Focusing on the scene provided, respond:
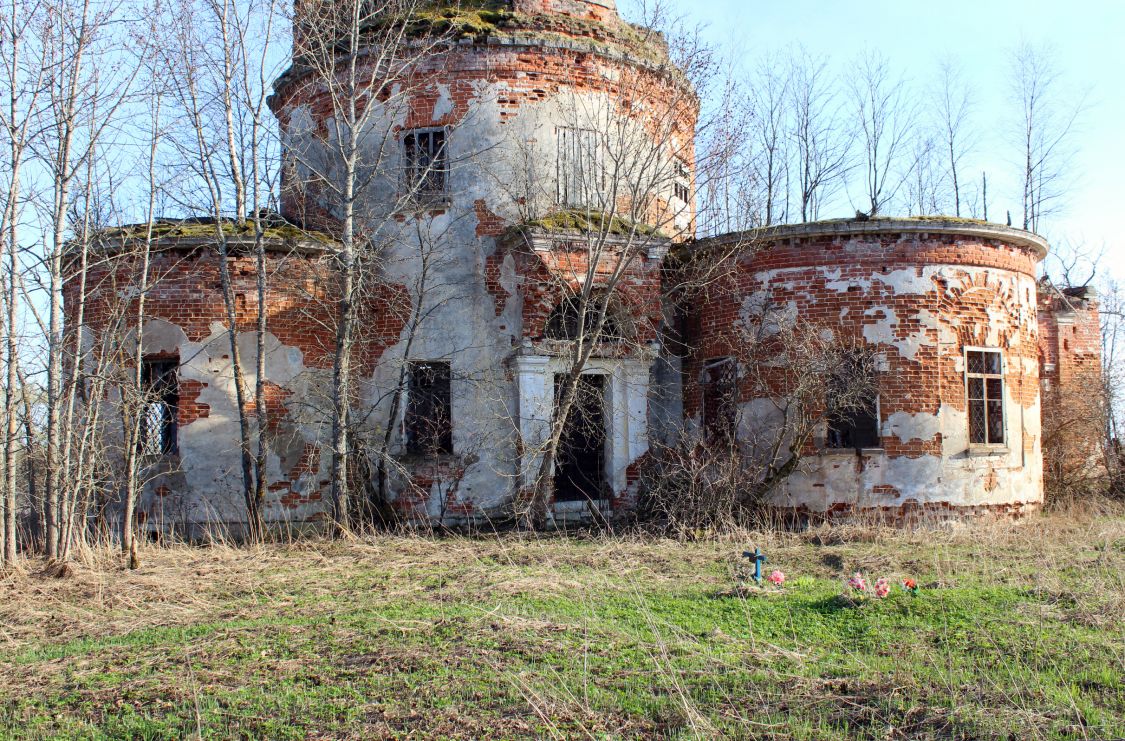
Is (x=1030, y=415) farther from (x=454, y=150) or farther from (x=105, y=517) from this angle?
(x=105, y=517)

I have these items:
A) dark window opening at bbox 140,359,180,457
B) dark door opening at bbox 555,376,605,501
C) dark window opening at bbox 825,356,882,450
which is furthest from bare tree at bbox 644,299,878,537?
dark window opening at bbox 140,359,180,457

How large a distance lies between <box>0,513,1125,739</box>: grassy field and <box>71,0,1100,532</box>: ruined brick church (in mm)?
2477

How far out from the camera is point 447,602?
8.45 meters

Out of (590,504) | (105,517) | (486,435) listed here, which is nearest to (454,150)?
(486,435)

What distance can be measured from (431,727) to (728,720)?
5.81 ft

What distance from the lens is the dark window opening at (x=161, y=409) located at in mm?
12680

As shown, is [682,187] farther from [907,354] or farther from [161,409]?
[161,409]

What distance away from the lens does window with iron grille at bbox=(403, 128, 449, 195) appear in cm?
1427

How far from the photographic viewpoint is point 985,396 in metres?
13.7

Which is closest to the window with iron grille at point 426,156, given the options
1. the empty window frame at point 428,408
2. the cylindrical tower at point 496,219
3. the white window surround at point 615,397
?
the cylindrical tower at point 496,219

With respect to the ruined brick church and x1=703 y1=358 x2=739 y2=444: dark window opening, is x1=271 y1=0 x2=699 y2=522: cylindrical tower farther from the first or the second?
x1=703 y1=358 x2=739 y2=444: dark window opening

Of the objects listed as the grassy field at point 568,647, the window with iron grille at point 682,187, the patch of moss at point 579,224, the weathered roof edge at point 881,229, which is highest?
the window with iron grille at point 682,187

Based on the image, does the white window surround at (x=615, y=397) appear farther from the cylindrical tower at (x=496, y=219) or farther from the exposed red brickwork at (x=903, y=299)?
the exposed red brickwork at (x=903, y=299)

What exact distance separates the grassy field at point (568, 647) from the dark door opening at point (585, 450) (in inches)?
123
